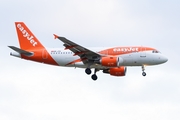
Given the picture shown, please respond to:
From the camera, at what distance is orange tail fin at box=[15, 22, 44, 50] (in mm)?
80375

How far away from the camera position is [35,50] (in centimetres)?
7931

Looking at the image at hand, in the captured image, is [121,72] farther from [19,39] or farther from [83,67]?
[19,39]

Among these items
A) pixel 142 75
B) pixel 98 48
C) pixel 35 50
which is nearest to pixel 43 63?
pixel 35 50

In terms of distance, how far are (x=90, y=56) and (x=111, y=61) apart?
3.19 metres

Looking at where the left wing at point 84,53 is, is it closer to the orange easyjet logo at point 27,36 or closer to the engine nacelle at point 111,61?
the engine nacelle at point 111,61

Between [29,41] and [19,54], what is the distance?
3164 millimetres

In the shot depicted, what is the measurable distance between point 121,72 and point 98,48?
197 inches

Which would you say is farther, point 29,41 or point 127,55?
point 29,41

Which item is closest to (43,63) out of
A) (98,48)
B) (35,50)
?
(35,50)

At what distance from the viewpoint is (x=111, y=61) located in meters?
73.6

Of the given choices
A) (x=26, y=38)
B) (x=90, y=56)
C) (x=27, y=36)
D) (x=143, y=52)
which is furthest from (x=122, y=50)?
(x=27, y=36)

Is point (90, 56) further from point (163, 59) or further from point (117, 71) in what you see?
point (163, 59)

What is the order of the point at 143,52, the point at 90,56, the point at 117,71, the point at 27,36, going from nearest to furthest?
the point at 143,52 < the point at 90,56 < the point at 117,71 < the point at 27,36

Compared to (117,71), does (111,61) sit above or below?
above
